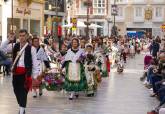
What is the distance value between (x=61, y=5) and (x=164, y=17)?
71.0 ft

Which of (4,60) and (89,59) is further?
(4,60)

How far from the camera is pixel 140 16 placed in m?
93.2

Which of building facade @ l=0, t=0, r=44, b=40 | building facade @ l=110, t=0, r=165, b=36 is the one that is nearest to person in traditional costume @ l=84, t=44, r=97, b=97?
building facade @ l=0, t=0, r=44, b=40

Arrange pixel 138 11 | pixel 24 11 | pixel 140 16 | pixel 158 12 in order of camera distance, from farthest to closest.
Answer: pixel 138 11 → pixel 140 16 → pixel 158 12 → pixel 24 11

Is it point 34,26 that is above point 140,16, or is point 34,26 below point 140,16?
below

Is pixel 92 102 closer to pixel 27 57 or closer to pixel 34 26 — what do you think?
pixel 27 57

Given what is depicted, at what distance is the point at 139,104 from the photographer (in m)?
15.2

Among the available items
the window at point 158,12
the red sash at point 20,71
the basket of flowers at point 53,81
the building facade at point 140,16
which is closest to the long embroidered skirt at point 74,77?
the basket of flowers at point 53,81

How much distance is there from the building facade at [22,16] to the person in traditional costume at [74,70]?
66.9 ft

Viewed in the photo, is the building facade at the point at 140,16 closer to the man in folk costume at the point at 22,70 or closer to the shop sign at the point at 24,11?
the shop sign at the point at 24,11

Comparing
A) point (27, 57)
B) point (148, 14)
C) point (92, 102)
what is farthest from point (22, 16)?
point (148, 14)

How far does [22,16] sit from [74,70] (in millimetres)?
25429

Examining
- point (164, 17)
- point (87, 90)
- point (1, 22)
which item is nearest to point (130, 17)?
point (164, 17)

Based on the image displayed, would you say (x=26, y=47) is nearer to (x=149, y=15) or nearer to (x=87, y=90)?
(x=87, y=90)
